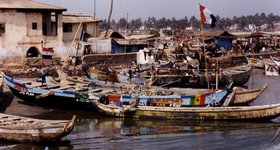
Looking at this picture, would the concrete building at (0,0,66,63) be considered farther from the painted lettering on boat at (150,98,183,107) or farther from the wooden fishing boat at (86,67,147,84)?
the painted lettering on boat at (150,98,183,107)

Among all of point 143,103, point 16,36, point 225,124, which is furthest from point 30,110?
point 16,36

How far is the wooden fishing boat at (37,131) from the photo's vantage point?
18.0m

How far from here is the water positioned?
62.2 feet

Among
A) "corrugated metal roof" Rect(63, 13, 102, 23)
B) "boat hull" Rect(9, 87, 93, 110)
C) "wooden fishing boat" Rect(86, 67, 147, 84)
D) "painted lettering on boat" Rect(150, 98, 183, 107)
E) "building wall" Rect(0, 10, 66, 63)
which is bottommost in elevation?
"boat hull" Rect(9, 87, 93, 110)

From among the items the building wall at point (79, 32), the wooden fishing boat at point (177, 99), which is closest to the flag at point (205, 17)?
the wooden fishing boat at point (177, 99)

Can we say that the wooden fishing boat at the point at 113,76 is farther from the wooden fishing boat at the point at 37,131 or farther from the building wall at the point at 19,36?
the wooden fishing boat at the point at 37,131

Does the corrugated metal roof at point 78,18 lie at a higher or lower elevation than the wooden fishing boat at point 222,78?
higher

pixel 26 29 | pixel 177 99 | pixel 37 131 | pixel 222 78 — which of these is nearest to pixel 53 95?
pixel 177 99

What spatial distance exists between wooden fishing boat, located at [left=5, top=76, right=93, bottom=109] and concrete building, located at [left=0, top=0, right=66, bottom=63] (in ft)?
32.4

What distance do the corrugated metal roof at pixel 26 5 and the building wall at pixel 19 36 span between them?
47 centimetres

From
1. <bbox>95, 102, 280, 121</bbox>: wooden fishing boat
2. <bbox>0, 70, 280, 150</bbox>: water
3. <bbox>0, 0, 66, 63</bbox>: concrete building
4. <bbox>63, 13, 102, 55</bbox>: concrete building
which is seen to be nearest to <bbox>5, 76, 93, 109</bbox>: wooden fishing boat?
<bbox>0, 70, 280, 150</bbox>: water

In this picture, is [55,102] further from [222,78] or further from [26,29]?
[26,29]

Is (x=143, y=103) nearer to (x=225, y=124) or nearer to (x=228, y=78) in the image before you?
(x=225, y=124)

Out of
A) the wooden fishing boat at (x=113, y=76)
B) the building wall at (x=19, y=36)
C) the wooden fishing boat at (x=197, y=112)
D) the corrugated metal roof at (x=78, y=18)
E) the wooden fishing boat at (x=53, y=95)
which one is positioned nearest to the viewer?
the wooden fishing boat at (x=197, y=112)
